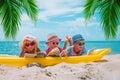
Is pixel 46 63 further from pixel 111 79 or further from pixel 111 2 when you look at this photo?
pixel 111 2

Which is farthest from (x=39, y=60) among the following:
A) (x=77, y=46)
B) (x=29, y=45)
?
(x=77, y=46)

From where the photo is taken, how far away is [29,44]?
5652 mm

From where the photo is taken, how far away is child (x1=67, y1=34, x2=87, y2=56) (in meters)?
5.98

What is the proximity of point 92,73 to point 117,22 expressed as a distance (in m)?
4.21

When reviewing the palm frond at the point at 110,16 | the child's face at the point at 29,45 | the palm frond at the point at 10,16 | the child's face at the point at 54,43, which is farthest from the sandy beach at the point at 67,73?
the palm frond at the point at 110,16

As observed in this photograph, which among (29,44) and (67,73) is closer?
(67,73)

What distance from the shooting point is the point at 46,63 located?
556cm

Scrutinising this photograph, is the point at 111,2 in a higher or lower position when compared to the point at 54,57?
higher

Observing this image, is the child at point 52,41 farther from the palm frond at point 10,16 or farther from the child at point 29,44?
the palm frond at point 10,16

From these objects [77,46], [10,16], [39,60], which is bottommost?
[39,60]

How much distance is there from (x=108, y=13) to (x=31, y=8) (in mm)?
1848

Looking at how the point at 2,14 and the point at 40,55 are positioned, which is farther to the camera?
the point at 2,14

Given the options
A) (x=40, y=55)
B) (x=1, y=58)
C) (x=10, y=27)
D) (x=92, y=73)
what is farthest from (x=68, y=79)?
(x=10, y=27)

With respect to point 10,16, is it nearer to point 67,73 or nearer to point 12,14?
point 12,14
